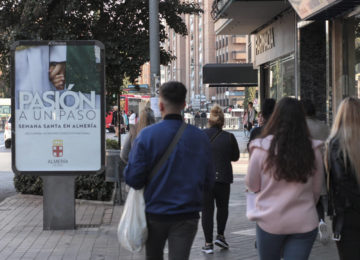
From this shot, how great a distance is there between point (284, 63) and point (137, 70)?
421 centimetres

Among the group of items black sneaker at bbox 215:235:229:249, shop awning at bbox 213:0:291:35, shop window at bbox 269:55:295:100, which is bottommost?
black sneaker at bbox 215:235:229:249

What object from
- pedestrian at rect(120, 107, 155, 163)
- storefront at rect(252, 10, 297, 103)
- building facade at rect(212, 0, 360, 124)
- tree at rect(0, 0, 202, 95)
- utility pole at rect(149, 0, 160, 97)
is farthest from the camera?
storefront at rect(252, 10, 297, 103)

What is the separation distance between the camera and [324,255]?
6844mm

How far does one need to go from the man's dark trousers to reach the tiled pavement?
2929mm

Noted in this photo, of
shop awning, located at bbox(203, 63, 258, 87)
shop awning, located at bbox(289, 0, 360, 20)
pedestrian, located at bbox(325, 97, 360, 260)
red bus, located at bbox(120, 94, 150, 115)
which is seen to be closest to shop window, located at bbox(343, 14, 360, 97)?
shop awning, located at bbox(289, 0, 360, 20)

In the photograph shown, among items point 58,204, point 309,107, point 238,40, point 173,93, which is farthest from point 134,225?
point 238,40

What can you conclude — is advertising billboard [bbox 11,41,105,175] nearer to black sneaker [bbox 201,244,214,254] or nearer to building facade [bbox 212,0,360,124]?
black sneaker [bbox 201,244,214,254]

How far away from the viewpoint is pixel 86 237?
8008 millimetres

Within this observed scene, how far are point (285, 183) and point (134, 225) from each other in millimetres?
959

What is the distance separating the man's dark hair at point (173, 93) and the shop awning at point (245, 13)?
8.76 meters

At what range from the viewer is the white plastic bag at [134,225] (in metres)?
3.87

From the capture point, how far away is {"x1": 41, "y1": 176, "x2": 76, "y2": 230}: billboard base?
8.57m

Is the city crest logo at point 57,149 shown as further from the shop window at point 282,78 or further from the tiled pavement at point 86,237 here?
the shop window at point 282,78

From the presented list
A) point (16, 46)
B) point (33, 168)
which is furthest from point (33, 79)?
point (33, 168)
